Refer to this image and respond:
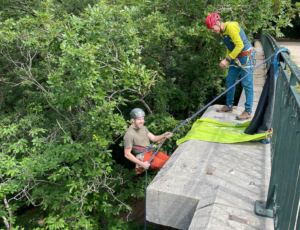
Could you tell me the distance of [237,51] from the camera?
473 centimetres

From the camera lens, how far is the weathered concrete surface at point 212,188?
2495 millimetres

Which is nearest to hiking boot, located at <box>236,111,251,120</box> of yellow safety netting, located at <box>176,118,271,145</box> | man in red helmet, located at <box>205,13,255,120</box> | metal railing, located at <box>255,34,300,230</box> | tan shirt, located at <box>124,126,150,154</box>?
man in red helmet, located at <box>205,13,255,120</box>

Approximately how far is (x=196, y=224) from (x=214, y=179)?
0.81 m

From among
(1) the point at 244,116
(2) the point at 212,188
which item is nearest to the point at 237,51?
(1) the point at 244,116

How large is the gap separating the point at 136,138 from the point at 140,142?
11cm

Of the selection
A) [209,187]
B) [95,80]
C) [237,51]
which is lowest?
[209,187]

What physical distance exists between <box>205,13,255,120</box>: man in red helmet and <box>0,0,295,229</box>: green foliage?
156cm

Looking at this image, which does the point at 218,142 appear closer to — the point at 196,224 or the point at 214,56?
the point at 196,224

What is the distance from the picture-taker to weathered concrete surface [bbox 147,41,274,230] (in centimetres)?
249

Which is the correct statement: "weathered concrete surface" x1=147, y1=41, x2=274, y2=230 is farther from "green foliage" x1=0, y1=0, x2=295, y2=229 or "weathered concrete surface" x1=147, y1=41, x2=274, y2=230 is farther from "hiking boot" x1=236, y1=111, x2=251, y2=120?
"green foliage" x1=0, y1=0, x2=295, y2=229

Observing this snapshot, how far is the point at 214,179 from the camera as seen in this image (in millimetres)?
3154

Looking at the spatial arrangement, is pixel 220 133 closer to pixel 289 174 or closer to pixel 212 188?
pixel 212 188

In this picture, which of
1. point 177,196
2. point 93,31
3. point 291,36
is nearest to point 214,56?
point 93,31

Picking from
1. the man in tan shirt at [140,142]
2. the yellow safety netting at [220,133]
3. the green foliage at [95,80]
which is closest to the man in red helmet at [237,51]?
the yellow safety netting at [220,133]
